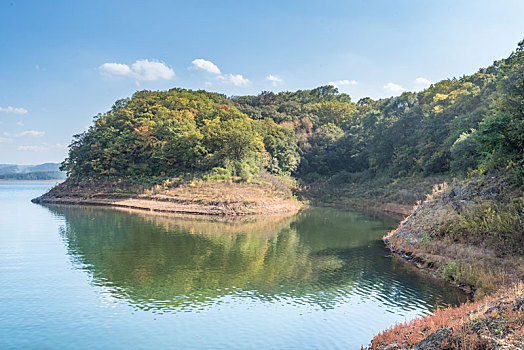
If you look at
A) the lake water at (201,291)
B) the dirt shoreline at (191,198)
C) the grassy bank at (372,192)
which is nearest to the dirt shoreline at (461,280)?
the lake water at (201,291)

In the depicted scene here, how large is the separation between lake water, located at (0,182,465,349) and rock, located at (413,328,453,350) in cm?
305

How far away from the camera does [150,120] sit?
2616 inches

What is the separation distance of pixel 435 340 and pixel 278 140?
66887mm

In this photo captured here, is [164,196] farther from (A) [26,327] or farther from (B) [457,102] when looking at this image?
(B) [457,102]

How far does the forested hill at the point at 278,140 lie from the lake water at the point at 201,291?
2768 cm

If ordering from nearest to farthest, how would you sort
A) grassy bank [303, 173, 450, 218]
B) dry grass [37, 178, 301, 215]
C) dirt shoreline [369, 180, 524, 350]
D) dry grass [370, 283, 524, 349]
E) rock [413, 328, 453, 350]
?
dry grass [370, 283, 524, 349], dirt shoreline [369, 180, 524, 350], rock [413, 328, 453, 350], dry grass [37, 178, 301, 215], grassy bank [303, 173, 450, 218]

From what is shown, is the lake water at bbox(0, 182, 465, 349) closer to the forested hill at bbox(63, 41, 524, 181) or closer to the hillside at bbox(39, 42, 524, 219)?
the hillside at bbox(39, 42, 524, 219)

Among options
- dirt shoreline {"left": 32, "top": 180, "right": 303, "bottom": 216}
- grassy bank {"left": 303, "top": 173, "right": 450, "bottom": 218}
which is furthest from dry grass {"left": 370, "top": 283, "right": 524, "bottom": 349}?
dirt shoreline {"left": 32, "top": 180, "right": 303, "bottom": 216}

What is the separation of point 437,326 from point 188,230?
2650cm

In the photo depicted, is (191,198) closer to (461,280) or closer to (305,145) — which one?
(461,280)

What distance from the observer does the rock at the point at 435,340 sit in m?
8.00

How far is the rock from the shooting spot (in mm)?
8000

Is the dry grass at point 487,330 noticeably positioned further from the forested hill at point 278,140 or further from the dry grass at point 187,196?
the dry grass at point 187,196

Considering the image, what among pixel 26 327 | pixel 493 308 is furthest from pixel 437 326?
pixel 26 327
